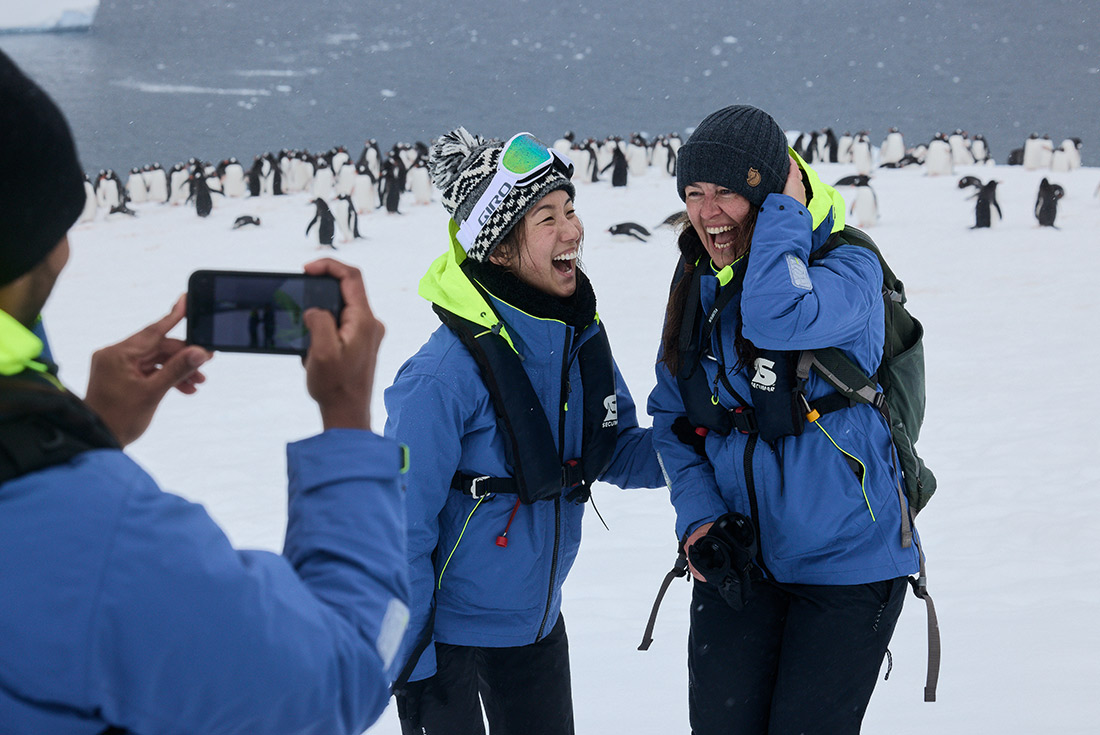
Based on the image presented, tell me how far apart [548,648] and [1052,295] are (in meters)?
7.27

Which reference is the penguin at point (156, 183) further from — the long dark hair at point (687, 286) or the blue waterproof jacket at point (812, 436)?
the blue waterproof jacket at point (812, 436)

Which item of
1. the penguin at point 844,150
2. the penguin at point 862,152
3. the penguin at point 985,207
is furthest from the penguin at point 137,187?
the penguin at point 985,207

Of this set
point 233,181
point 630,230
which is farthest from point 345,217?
point 233,181

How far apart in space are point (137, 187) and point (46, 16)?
1763cm

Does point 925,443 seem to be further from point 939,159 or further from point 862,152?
point 862,152

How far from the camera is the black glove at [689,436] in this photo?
1811 mm

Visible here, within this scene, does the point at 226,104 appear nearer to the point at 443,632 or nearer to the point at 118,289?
the point at 118,289

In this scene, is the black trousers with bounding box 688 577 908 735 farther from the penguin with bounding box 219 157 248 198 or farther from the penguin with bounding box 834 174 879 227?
the penguin with bounding box 219 157 248 198

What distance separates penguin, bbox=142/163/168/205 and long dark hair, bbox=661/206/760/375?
690 inches

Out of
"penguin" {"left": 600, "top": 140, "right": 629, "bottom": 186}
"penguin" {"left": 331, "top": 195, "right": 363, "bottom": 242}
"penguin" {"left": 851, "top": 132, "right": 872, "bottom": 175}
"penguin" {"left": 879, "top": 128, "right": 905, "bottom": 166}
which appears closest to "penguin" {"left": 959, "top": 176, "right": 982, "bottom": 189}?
"penguin" {"left": 851, "top": 132, "right": 872, "bottom": 175}

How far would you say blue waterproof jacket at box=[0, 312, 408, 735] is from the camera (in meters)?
0.55

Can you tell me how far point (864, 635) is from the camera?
5.26 feet

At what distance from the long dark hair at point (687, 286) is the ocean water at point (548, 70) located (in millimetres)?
25182

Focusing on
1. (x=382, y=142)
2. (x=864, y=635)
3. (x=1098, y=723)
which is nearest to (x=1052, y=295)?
(x=1098, y=723)
